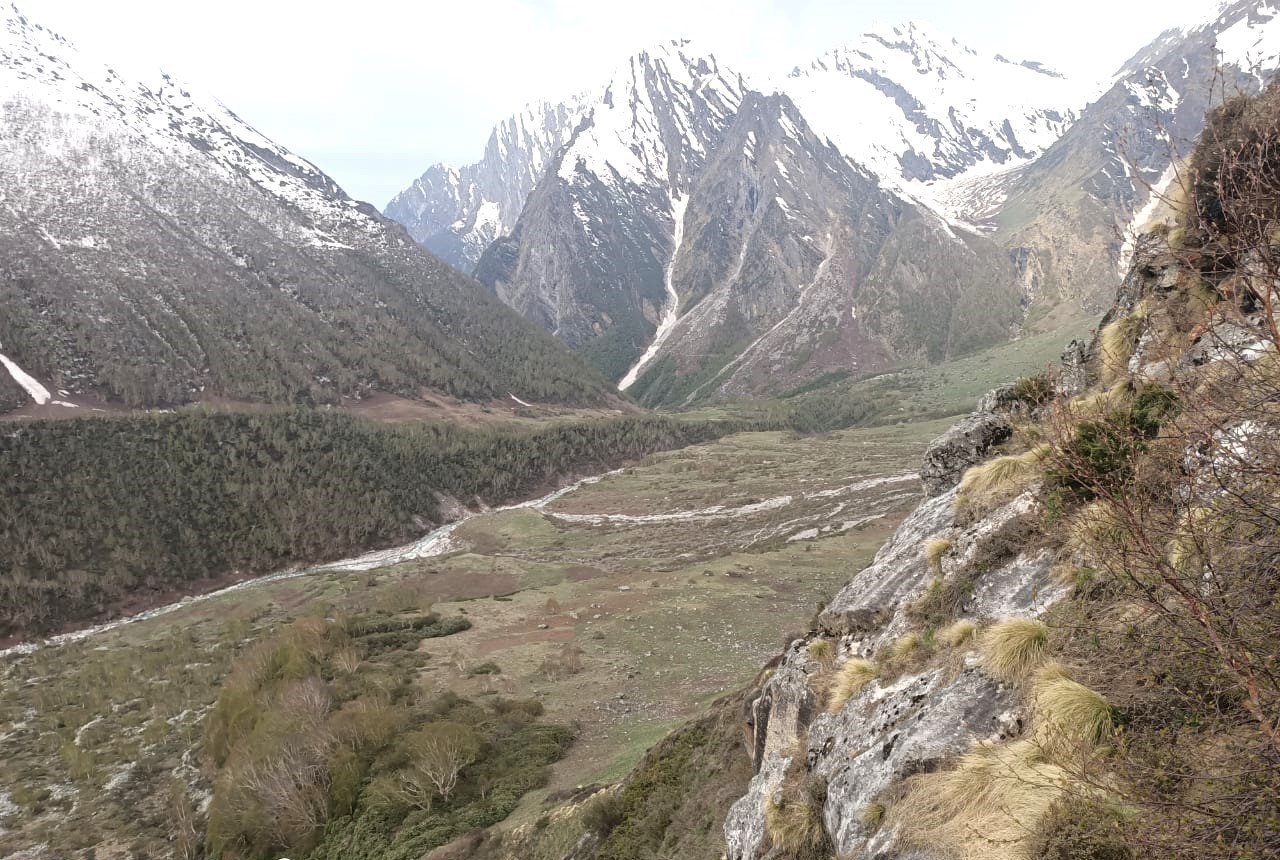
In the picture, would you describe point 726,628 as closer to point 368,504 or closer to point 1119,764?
point 1119,764

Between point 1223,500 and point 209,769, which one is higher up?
point 1223,500

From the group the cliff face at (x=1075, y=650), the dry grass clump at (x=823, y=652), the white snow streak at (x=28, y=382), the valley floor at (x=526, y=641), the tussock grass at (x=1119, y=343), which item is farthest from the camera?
the white snow streak at (x=28, y=382)

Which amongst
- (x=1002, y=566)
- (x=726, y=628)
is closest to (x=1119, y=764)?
(x=1002, y=566)

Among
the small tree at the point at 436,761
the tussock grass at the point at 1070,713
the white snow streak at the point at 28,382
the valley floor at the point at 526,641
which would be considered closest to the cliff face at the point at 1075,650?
the tussock grass at the point at 1070,713

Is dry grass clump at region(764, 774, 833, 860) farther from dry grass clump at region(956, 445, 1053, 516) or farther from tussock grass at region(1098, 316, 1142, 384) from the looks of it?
tussock grass at region(1098, 316, 1142, 384)

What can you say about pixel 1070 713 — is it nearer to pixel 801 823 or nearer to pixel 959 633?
pixel 959 633

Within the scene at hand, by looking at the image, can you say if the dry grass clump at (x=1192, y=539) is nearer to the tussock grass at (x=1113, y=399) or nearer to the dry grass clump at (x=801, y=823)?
the tussock grass at (x=1113, y=399)

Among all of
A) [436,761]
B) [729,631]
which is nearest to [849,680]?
[436,761]
